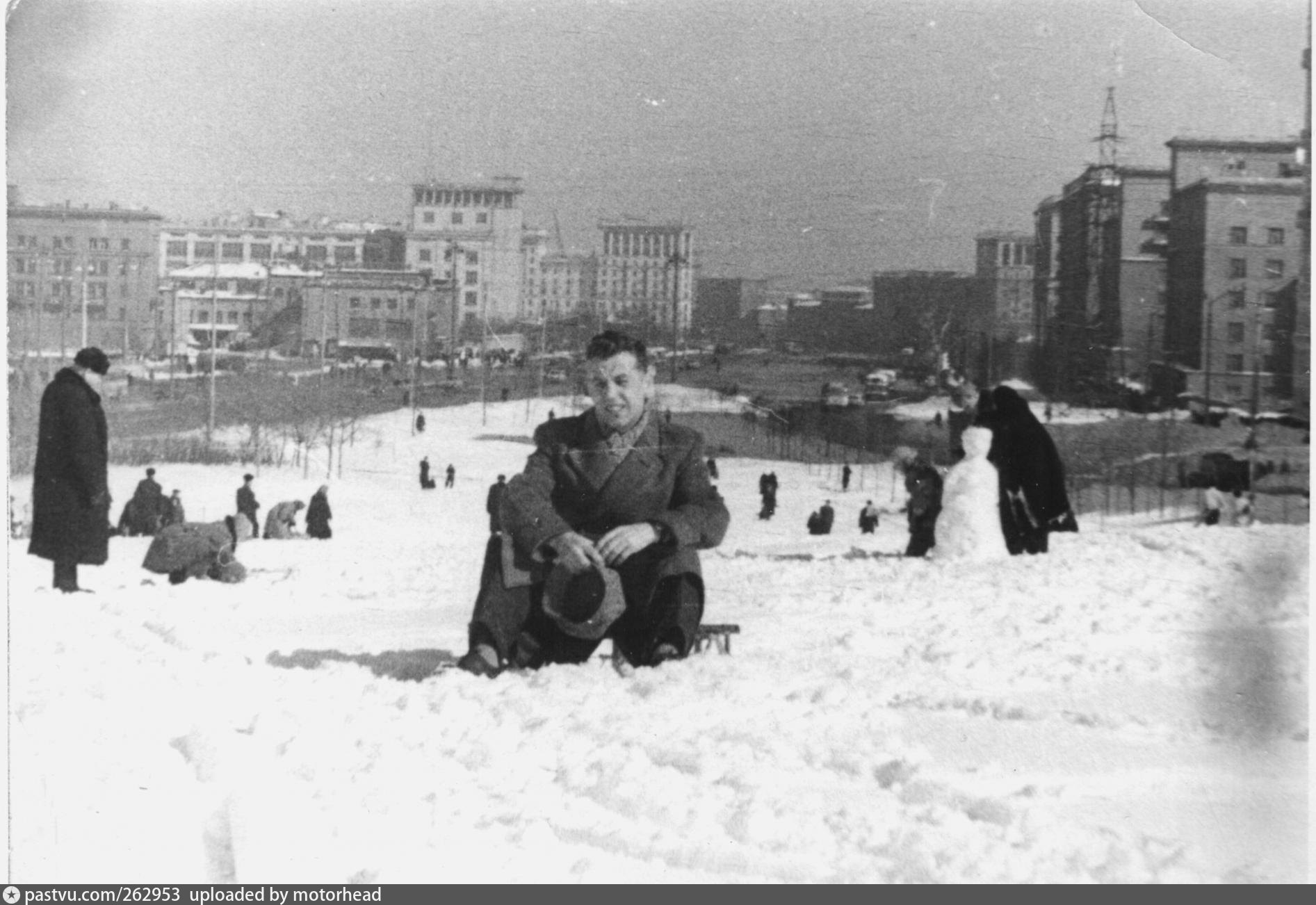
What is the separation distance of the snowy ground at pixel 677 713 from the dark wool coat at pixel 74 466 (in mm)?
52

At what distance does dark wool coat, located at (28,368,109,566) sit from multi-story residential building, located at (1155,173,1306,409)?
2440 millimetres

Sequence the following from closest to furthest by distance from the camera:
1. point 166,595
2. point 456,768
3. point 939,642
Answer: point 456,768, point 939,642, point 166,595

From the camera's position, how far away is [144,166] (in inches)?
132

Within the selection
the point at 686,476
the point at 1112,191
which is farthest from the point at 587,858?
the point at 1112,191

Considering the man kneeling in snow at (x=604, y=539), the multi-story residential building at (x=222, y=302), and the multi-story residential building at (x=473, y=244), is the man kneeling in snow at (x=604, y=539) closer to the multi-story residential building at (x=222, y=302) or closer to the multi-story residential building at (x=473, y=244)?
the multi-story residential building at (x=473, y=244)

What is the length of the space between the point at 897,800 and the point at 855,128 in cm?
148

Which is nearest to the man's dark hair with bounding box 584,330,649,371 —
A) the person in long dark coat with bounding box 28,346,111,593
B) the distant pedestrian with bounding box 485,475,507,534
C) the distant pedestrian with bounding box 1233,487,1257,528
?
the distant pedestrian with bounding box 485,475,507,534

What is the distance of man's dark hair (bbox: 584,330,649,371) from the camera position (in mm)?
3166

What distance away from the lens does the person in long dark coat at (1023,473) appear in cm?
328

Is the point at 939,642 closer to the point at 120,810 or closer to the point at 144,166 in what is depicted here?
the point at 120,810

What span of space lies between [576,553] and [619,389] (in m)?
0.38

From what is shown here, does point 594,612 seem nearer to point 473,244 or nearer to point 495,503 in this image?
point 495,503
